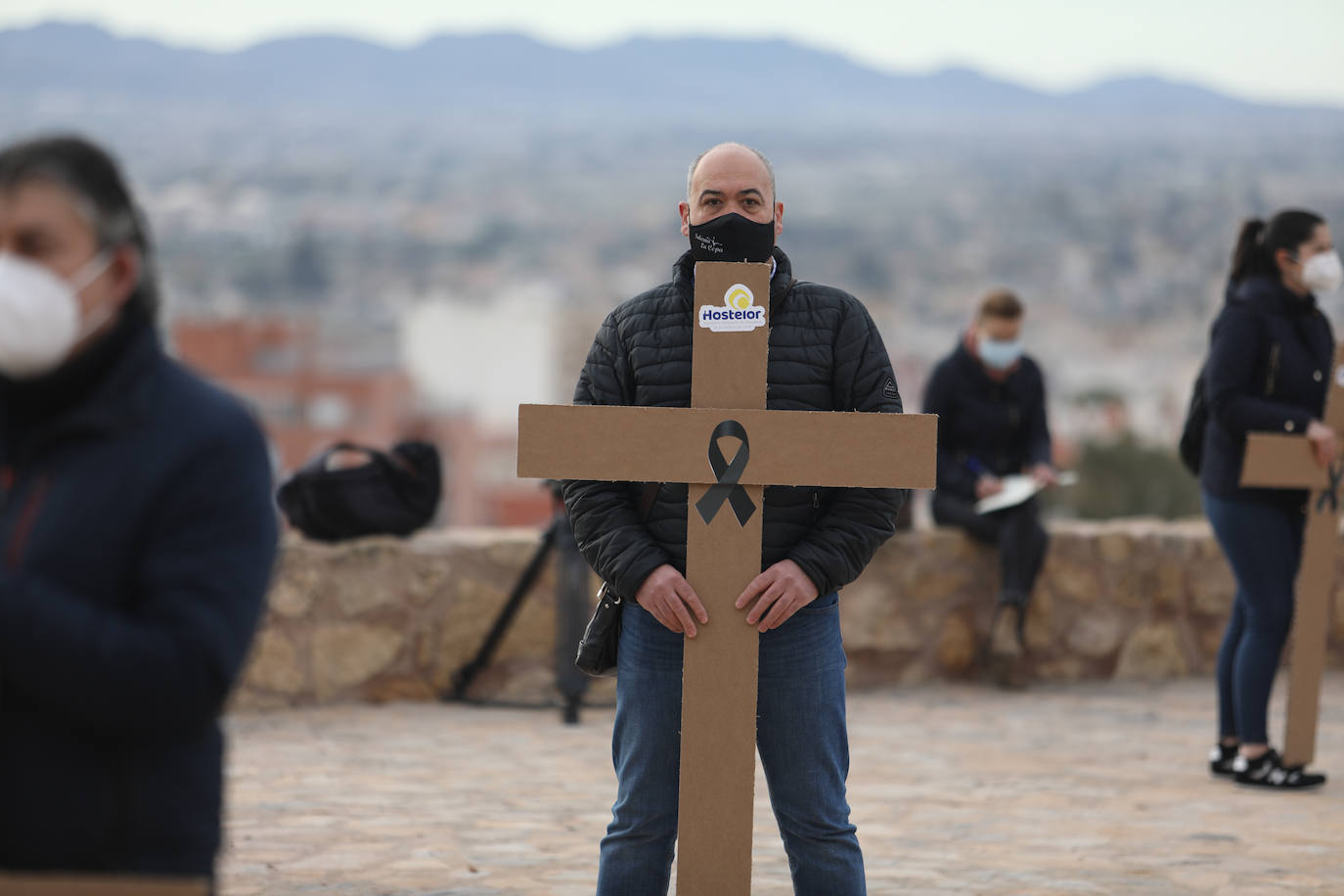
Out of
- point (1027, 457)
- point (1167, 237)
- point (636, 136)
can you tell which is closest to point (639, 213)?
point (636, 136)

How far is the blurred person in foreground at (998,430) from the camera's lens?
6.48 m

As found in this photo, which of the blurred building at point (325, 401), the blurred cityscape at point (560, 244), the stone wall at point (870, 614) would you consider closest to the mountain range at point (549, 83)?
the blurred cityscape at point (560, 244)

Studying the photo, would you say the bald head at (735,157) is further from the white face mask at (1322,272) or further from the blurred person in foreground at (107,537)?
the white face mask at (1322,272)

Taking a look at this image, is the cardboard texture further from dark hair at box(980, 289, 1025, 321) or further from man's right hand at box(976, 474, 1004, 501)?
dark hair at box(980, 289, 1025, 321)

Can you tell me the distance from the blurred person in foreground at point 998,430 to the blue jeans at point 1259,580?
183 centimetres

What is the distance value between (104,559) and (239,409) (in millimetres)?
210

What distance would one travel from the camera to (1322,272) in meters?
4.50

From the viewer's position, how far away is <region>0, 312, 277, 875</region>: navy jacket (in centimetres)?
148

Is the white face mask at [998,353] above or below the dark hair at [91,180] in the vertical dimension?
below

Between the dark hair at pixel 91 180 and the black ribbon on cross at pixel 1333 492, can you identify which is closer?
the dark hair at pixel 91 180

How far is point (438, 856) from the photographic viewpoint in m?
3.84

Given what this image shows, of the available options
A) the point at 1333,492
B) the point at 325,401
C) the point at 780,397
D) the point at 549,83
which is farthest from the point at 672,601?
the point at 549,83

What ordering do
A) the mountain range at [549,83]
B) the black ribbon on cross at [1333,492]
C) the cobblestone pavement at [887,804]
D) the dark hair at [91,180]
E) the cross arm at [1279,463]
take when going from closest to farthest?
1. the dark hair at [91,180]
2. the cobblestone pavement at [887,804]
3. the cross arm at [1279,463]
4. the black ribbon on cross at [1333,492]
5. the mountain range at [549,83]

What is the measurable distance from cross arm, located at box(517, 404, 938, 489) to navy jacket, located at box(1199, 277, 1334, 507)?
2423mm
